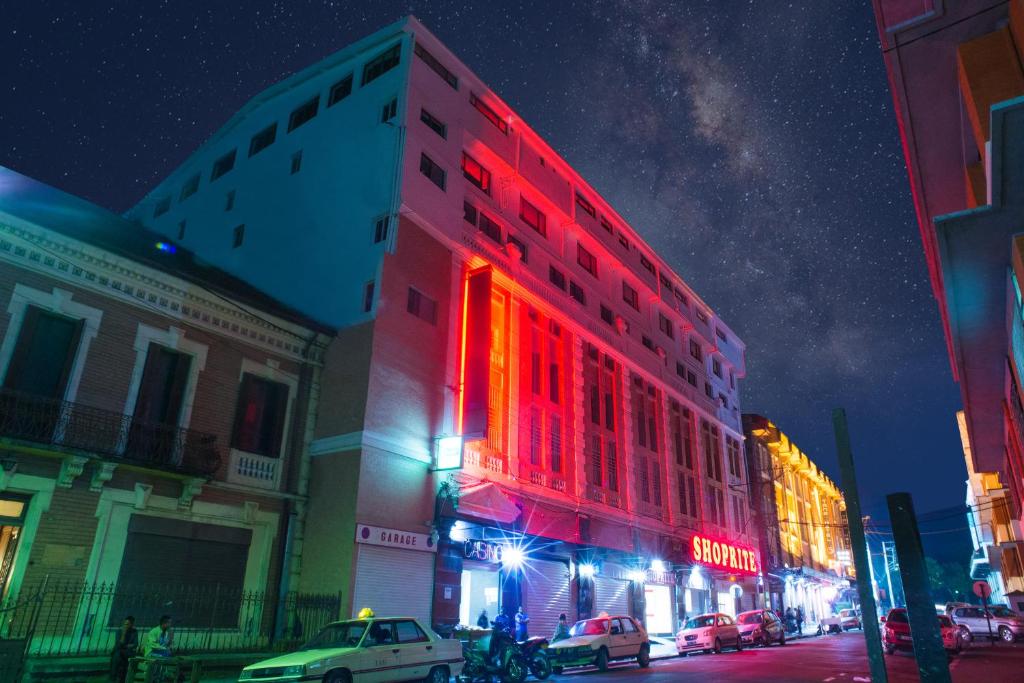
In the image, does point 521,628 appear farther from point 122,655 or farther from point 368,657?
point 122,655

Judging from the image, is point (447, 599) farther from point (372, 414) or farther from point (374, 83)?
point (374, 83)

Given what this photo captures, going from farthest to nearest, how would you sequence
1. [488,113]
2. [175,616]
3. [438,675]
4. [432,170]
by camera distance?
[488,113] < [432,170] < [175,616] < [438,675]

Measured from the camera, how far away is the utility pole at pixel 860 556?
7445mm

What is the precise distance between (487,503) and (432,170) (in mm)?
12968

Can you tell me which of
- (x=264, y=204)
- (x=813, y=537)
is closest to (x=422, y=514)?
(x=264, y=204)

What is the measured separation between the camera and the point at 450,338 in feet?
83.4

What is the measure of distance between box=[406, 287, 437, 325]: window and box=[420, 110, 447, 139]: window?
283 inches

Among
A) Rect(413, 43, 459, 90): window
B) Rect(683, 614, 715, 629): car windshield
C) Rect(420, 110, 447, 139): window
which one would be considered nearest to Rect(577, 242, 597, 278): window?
Rect(413, 43, 459, 90): window

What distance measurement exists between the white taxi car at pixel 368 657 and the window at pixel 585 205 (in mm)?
27081

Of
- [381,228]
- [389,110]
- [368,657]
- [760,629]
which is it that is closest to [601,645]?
[368,657]

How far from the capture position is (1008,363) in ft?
49.0

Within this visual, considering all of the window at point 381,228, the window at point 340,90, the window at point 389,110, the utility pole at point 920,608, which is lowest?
the utility pole at point 920,608

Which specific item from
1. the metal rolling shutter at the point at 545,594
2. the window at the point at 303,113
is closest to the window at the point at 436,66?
the window at the point at 303,113

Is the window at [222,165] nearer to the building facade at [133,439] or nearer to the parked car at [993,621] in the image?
the building facade at [133,439]
